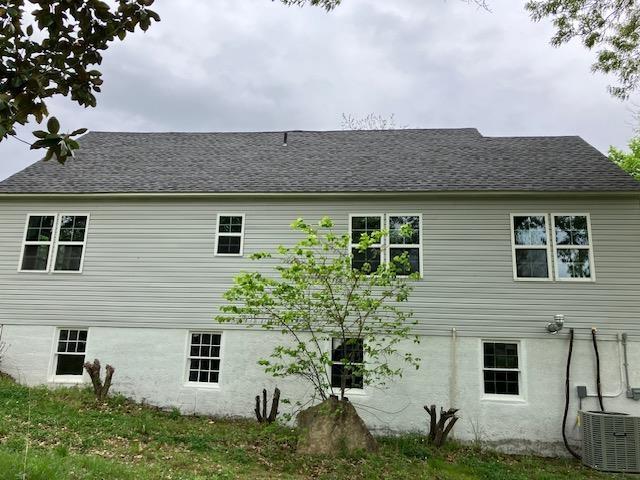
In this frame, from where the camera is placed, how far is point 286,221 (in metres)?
11.1

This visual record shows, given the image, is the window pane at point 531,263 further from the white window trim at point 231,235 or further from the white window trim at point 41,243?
the white window trim at point 41,243

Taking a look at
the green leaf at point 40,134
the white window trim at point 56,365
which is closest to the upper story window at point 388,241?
the white window trim at point 56,365

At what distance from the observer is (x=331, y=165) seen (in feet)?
41.6

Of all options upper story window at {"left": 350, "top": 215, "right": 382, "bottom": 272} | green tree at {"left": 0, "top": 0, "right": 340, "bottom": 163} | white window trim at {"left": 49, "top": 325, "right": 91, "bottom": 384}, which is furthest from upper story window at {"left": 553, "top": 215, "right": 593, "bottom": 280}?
white window trim at {"left": 49, "top": 325, "right": 91, "bottom": 384}

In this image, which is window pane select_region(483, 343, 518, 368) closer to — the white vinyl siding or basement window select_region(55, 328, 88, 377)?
the white vinyl siding

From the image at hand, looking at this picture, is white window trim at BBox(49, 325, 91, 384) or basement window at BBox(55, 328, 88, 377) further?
basement window at BBox(55, 328, 88, 377)

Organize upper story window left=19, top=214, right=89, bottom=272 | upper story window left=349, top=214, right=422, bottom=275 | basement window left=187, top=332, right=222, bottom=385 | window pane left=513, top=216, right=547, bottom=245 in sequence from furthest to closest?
upper story window left=19, top=214, right=89, bottom=272 < basement window left=187, top=332, right=222, bottom=385 < upper story window left=349, top=214, right=422, bottom=275 < window pane left=513, top=216, right=547, bottom=245

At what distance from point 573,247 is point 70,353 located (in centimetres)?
1207

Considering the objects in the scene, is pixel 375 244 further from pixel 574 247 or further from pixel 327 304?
pixel 574 247

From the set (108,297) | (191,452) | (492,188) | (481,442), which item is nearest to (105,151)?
(108,297)

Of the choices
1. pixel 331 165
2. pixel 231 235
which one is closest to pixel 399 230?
pixel 331 165

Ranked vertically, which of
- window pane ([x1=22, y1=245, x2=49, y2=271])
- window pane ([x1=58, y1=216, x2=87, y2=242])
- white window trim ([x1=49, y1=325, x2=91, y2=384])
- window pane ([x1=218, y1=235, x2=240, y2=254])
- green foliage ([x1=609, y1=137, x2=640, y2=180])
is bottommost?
white window trim ([x1=49, y1=325, x2=91, y2=384])

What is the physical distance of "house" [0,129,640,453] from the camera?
31.6 feet

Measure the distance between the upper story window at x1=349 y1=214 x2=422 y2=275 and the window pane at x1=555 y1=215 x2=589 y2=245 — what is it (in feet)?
10.2
